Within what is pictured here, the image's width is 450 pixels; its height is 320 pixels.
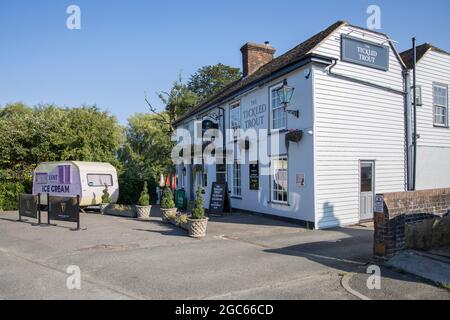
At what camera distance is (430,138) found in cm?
1530

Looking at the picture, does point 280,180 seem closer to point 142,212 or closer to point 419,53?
point 142,212

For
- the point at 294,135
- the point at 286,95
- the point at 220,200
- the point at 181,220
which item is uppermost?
the point at 286,95

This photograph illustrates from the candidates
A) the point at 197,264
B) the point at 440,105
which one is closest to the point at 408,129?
the point at 440,105

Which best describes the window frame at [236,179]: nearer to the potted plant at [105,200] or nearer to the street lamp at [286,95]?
the street lamp at [286,95]

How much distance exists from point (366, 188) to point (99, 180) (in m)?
12.8

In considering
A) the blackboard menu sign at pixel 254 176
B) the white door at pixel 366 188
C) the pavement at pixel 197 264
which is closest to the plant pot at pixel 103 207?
the pavement at pixel 197 264

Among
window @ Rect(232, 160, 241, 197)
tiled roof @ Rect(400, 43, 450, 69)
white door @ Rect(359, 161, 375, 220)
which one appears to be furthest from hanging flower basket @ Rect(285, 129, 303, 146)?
tiled roof @ Rect(400, 43, 450, 69)

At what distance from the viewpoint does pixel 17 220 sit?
602 inches

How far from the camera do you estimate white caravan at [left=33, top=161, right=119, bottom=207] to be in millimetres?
17984

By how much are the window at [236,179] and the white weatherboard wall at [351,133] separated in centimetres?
521

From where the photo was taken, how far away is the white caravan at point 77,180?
17984 mm

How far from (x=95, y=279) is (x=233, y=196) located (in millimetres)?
10867

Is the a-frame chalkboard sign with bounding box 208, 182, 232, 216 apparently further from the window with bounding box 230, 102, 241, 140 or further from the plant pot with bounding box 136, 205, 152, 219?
the plant pot with bounding box 136, 205, 152, 219

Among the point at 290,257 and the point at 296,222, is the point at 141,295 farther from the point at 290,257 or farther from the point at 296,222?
the point at 296,222
